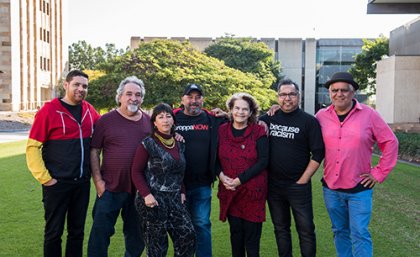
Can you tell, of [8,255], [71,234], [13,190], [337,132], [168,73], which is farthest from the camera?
[168,73]

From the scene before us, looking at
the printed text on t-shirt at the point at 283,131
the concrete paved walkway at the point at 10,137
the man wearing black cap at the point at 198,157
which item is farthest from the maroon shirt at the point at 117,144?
the concrete paved walkway at the point at 10,137

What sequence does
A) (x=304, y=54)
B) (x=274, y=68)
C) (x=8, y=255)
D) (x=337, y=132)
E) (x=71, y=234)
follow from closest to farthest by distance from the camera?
(x=337, y=132) → (x=71, y=234) → (x=8, y=255) → (x=274, y=68) → (x=304, y=54)

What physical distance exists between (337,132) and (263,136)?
0.74 m

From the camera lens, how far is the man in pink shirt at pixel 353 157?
4188mm

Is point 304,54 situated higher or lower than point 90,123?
higher

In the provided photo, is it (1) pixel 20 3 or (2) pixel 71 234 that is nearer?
(2) pixel 71 234

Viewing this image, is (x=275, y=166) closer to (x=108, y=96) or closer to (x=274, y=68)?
(x=108, y=96)

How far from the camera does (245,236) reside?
4.41 metres

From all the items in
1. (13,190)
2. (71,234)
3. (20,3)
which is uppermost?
(20,3)

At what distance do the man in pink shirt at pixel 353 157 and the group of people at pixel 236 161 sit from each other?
0.4 inches

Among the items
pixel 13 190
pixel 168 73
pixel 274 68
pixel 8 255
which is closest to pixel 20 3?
pixel 274 68

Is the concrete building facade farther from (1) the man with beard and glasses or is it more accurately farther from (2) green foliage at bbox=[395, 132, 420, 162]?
(1) the man with beard and glasses

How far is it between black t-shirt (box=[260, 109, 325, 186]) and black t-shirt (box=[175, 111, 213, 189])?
691 millimetres

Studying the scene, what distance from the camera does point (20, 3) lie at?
39.7 meters
